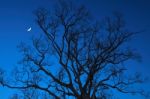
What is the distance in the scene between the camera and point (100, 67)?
93.4ft

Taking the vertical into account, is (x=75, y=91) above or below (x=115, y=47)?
below

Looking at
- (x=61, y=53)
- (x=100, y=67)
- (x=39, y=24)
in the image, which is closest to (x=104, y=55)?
(x=100, y=67)

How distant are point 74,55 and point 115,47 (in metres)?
3.25

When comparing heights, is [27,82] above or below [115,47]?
below

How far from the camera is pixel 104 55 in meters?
28.6

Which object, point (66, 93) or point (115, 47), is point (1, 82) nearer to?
point (66, 93)

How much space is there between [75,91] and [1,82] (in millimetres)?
5811

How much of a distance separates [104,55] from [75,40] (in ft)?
8.28

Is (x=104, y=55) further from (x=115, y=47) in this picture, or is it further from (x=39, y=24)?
(x=39, y=24)

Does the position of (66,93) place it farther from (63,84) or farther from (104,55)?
(104,55)

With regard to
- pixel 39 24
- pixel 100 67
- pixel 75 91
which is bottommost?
pixel 75 91

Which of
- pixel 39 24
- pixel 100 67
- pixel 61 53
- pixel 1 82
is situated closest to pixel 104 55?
pixel 100 67

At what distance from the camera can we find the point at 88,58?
28.4 meters

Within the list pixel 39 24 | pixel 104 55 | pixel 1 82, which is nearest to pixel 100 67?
pixel 104 55
